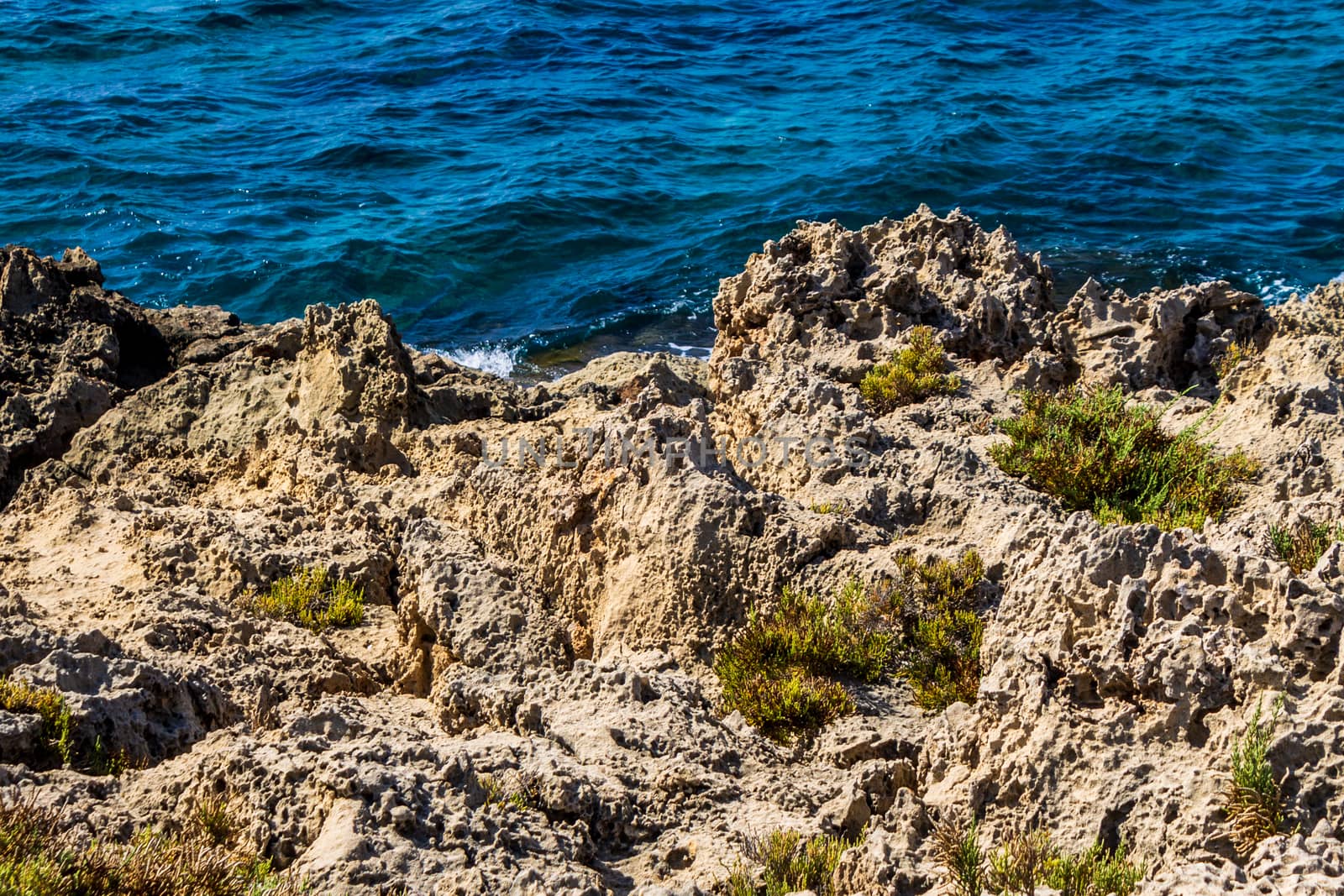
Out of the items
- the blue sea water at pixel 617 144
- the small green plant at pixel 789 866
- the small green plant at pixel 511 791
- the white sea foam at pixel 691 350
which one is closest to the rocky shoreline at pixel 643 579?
the small green plant at pixel 511 791

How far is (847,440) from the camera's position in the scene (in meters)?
8.35

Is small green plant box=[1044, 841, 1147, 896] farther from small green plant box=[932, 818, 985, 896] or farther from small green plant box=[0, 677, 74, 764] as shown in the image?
small green plant box=[0, 677, 74, 764]

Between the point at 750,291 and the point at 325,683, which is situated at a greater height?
the point at 750,291

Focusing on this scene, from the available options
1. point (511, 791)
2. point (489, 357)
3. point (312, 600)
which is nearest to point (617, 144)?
point (489, 357)

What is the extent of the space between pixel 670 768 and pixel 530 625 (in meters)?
1.92

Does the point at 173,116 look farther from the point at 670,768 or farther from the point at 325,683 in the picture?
the point at 670,768

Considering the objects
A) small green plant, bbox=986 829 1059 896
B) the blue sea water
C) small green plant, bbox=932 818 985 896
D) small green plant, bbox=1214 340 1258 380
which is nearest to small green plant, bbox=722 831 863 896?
small green plant, bbox=932 818 985 896

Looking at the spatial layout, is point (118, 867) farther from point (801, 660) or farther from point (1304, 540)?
point (1304, 540)

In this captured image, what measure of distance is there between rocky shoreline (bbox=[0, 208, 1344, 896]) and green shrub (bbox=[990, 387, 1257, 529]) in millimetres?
265

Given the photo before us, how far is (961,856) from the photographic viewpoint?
4781mm

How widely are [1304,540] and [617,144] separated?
768 inches

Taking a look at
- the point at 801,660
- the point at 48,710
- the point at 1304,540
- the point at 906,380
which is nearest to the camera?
the point at 48,710

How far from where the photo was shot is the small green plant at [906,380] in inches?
393

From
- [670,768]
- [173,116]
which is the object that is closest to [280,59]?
[173,116]
